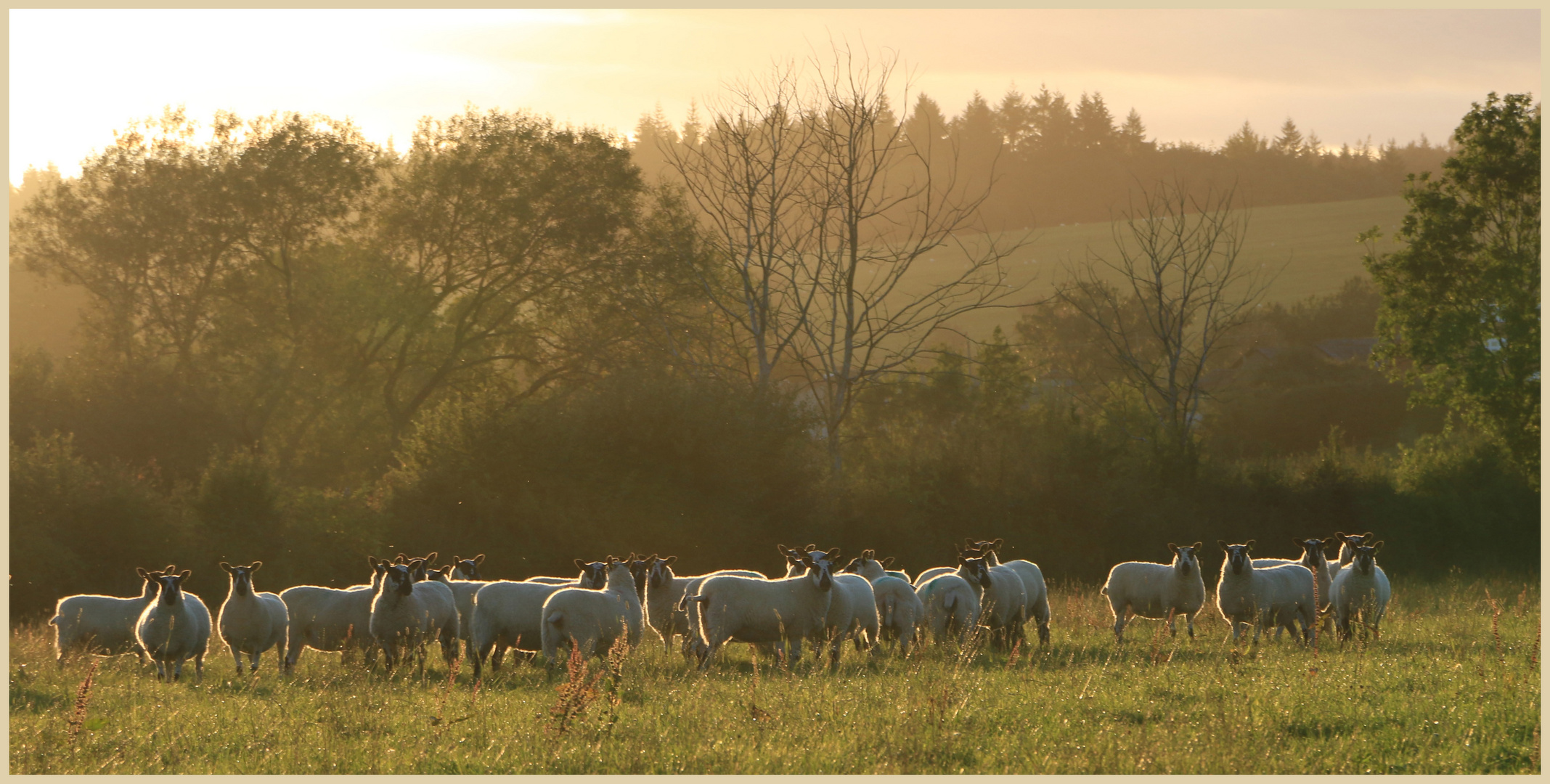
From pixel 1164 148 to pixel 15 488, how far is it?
101376 mm

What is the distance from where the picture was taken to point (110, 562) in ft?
83.5

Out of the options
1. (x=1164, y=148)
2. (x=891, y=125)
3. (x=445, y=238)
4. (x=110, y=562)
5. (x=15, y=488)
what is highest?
(x=1164, y=148)

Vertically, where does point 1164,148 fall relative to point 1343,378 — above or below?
above

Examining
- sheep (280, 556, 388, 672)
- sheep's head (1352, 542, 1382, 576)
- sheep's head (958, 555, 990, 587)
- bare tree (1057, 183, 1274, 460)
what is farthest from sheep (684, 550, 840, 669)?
bare tree (1057, 183, 1274, 460)

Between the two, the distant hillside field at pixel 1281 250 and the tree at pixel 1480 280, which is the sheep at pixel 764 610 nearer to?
the tree at pixel 1480 280

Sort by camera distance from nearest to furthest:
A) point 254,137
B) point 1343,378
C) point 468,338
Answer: point 254,137 → point 468,338 → point 1343,378

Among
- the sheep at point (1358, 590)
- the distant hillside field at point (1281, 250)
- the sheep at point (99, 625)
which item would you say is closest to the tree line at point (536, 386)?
the sheep at point (99, 625)

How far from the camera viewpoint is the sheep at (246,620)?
13.2 m

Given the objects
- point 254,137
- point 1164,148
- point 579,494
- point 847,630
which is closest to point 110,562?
point 579,494

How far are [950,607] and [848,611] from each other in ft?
4.67

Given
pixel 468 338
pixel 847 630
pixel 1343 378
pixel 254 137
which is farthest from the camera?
pixel 1343 378

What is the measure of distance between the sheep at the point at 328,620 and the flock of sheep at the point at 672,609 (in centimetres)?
2

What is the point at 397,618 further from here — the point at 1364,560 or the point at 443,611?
the point at 1364,560

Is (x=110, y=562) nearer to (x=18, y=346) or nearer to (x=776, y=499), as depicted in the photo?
(x=18, y=346)
